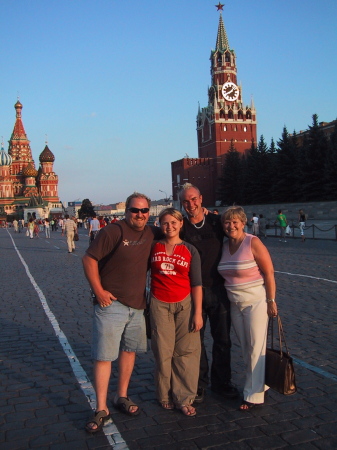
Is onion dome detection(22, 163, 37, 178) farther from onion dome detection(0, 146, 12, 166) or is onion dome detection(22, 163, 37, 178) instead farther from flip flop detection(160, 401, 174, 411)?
flip flop detection(160, 401, 174, 411)

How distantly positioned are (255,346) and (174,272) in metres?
0.94

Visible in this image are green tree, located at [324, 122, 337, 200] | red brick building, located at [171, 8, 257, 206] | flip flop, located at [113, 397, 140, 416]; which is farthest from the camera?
red brick building, located at [171, 8, 257, 206]

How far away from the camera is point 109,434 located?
3.53 metres

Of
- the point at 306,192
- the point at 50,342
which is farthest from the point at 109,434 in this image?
the point at 306,192

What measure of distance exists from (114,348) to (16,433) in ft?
3.12

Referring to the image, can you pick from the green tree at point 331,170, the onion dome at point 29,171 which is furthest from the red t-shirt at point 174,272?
the onion dome at point 29,171

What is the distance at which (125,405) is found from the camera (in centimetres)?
385

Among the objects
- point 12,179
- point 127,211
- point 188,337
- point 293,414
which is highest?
point 12,179

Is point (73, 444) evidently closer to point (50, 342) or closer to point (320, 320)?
point (50, 342)

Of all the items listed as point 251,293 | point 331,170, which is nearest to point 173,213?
point 251,293

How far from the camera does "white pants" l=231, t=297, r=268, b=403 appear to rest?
3.93m

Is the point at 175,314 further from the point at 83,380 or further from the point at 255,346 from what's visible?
the point at 83,380

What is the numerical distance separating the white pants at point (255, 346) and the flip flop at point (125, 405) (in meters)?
0.94

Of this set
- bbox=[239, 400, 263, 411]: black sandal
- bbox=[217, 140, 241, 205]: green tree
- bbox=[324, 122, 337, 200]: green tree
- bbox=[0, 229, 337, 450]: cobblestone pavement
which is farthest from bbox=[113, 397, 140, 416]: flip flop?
bbox=[217, 140, 241, 205]: green tree
